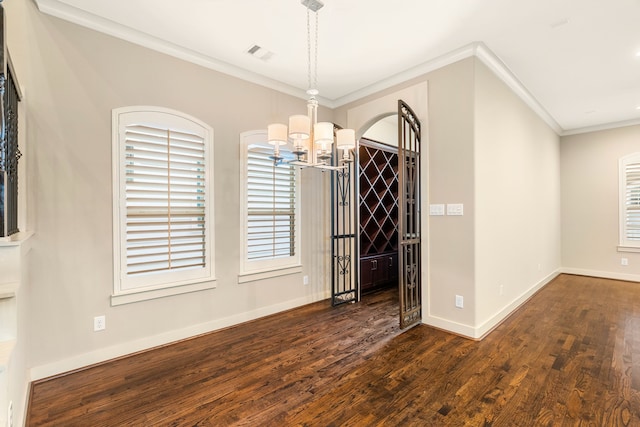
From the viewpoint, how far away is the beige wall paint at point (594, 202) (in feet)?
18.5

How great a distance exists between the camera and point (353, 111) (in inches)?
171

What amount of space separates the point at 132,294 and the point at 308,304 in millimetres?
2210

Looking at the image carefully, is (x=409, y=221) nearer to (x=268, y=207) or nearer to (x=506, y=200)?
(x=506, y=200)

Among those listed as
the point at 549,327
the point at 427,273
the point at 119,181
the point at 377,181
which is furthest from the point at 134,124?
the point at 549,327

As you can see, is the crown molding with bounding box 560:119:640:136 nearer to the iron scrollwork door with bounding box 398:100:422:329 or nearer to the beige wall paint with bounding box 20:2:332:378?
the iron scrollwork door with bounding box 398:100:422:329

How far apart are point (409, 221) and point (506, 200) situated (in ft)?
4.50

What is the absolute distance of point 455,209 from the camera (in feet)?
10.5

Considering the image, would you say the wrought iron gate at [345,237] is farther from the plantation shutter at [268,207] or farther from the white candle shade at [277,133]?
the white candle shade at [277,133]

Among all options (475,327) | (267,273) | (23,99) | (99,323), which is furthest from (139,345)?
(475,327)

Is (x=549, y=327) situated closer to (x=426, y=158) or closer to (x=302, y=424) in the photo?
(x=426, y=158)

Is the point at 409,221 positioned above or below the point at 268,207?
below

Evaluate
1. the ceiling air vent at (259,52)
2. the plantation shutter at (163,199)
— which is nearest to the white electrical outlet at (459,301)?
the plantation shutter at (163,199)

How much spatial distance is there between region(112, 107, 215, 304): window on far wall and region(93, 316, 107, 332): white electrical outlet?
18 cm

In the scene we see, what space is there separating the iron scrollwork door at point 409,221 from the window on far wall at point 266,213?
4.48ft
